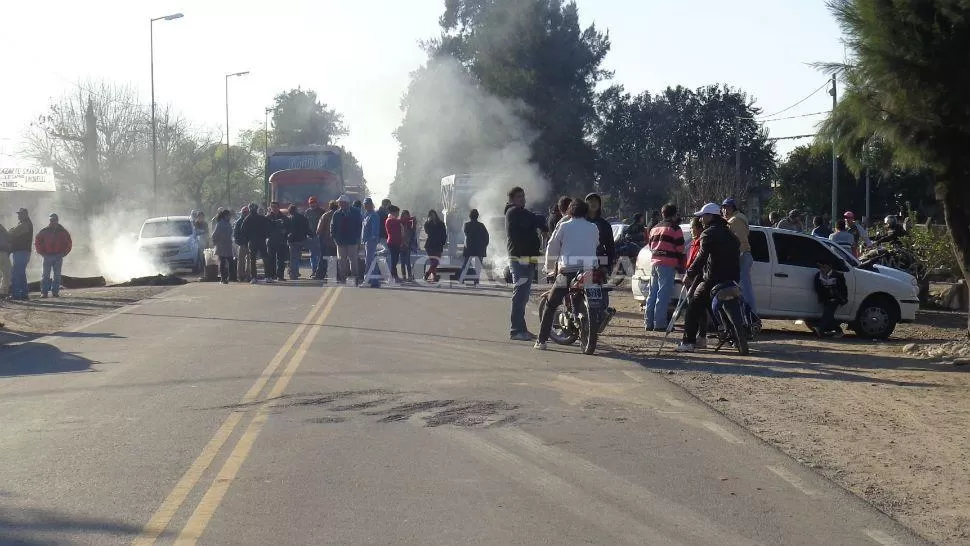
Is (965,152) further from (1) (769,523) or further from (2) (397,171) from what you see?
(2) (397,171)

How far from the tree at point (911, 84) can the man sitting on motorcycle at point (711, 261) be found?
6.36 feet

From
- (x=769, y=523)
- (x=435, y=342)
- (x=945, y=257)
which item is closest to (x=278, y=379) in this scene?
(x=435, y=342)

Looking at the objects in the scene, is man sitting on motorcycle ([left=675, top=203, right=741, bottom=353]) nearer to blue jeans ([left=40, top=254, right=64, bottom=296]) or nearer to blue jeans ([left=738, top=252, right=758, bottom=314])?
blue jeans ([left=738, top=252, right=758, bottom=314])

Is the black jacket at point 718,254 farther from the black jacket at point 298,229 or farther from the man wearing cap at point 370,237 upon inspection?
the black jacket at point 298,229

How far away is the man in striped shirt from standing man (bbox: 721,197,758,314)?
700mm

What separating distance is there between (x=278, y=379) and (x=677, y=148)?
5948cm

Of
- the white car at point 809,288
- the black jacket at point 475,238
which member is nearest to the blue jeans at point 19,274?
the black jacket at point 475,238

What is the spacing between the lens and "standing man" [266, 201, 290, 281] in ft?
88.8

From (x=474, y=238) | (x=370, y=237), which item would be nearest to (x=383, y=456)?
(x=474, y=238)

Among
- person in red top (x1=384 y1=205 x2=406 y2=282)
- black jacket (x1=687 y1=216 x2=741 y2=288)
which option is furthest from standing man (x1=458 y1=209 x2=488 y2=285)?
black jacket (x1=687 y1=216 x2=741 y2=288)

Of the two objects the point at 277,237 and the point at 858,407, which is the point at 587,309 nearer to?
the point at 858,407

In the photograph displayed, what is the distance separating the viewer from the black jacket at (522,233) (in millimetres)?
14930

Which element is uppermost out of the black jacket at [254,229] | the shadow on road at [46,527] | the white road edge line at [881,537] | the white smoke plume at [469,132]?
the white smoke plume at [469,132]

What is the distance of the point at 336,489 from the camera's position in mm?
6828
